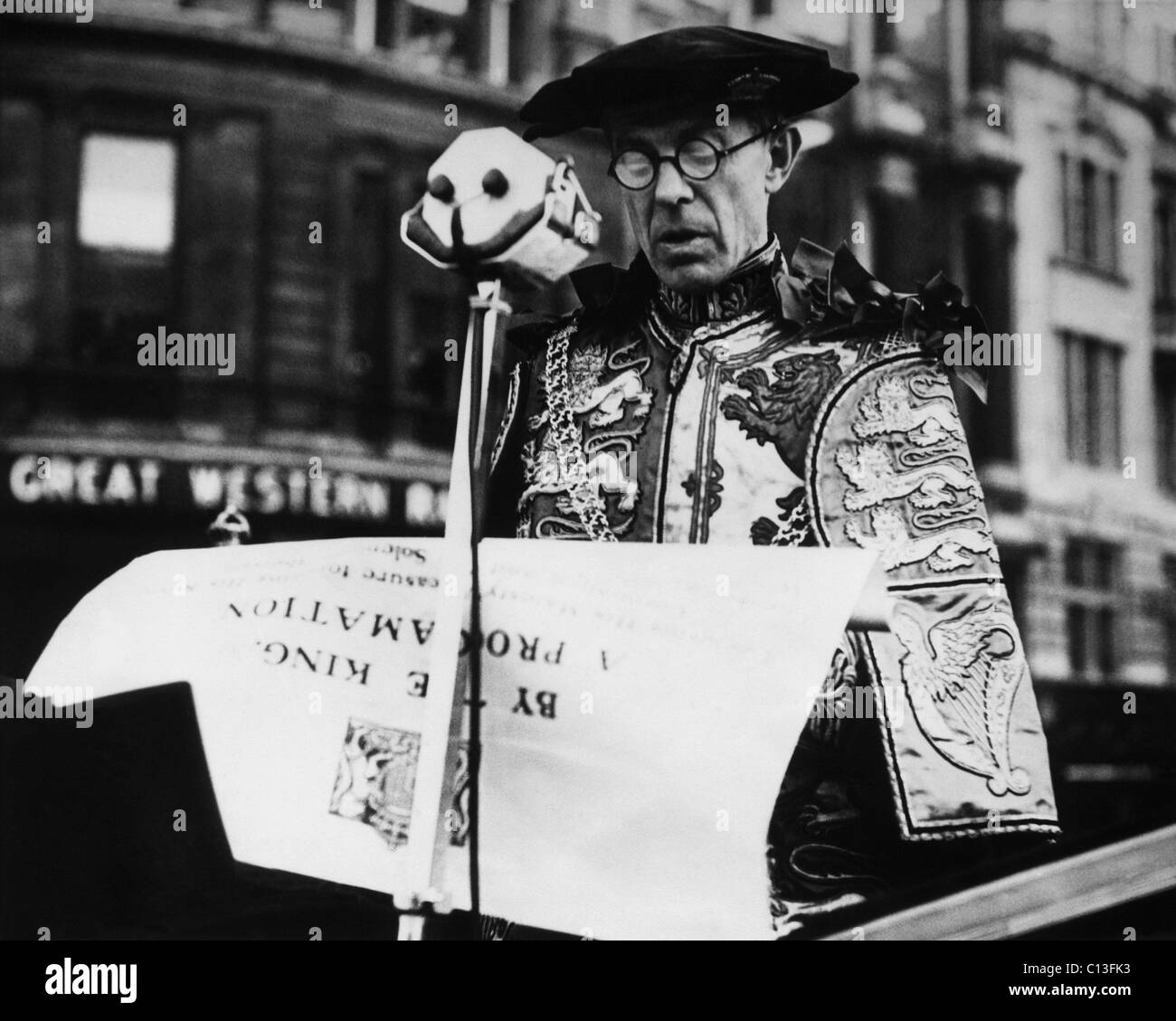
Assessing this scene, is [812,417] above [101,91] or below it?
below

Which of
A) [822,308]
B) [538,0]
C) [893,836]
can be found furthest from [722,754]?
[538,0]

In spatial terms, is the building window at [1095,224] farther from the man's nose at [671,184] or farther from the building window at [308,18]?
the building window at [308,18]

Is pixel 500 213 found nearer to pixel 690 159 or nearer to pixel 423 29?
pixel 690 159

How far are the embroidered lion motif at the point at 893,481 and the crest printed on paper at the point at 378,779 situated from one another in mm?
724

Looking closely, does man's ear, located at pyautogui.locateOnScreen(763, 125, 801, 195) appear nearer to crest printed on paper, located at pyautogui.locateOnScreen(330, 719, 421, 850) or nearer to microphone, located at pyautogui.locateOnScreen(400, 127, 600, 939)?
microphone, located at pyautogui.locateOnScreen(400, 127, 600, 939)

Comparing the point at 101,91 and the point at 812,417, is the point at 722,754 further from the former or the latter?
the point at 101,91

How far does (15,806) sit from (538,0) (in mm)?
1664

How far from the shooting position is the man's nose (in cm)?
226

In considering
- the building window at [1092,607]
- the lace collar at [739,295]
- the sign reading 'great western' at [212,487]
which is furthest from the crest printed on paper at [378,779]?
the building window at [1092,607]

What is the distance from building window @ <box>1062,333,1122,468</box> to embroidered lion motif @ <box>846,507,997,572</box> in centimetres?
51

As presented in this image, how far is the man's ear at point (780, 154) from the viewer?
2.30 metres

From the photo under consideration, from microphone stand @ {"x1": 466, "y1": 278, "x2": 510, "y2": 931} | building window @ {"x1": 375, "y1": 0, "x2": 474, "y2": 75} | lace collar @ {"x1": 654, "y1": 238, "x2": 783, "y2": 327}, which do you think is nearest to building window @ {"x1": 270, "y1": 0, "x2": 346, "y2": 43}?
building window @ {"x1": 375, "y1": 0, "x2": 474, "y2": 75}

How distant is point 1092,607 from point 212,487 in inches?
60.6

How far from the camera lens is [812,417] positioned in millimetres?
Result: 2252
